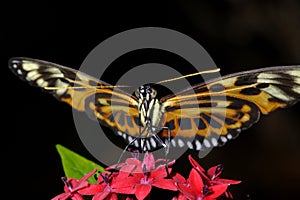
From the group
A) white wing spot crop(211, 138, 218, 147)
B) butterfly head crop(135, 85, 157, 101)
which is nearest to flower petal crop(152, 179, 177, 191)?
butterfly head crop(135, 85, 157, 101)

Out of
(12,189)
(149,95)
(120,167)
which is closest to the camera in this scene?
(120,167)

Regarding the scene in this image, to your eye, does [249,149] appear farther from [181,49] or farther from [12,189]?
[12,189]

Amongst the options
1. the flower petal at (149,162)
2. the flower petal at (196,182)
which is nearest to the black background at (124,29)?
the flower petal at (149,162)

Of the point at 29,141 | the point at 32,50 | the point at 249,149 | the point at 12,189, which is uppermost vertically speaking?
the point at 32,50

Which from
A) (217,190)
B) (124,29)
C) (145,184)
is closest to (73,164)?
(145,184)

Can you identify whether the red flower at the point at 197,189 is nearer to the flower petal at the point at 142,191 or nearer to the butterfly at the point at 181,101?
the flower petal at the point at 142,191

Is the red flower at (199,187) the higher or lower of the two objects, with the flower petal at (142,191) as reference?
higher

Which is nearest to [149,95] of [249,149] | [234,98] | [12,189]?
[234,98]

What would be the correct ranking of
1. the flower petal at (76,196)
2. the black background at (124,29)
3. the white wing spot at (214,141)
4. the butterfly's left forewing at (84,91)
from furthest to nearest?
the black background at (124,29)
the white wing spot at (214,141)
the butterfly's left forewing at (84,91)
the flower petal at (76,196)
